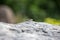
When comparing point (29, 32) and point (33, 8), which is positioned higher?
point (29, 32)

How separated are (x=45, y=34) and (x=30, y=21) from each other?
4.9 inches

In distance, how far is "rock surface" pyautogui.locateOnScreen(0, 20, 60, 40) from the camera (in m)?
0.66

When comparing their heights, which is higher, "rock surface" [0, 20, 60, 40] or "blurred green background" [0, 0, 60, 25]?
"rock surface" [0, 20, 60, 40]

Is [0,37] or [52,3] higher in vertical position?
[0,37]

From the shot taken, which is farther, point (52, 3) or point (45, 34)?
point (52, 3)

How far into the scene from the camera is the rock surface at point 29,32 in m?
0.66

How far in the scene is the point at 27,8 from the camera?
285 cm

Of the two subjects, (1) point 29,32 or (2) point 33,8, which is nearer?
(1) point 29,32

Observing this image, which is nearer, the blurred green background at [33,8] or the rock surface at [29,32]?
the rock surface at [29,32]

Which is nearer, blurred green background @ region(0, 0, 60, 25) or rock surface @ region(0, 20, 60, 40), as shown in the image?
rock surface @ region(0, 20, 60, 40)

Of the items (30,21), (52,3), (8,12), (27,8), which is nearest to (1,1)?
(8,12)

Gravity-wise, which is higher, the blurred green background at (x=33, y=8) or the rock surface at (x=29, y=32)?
the rock surface at (x=29, y=32)

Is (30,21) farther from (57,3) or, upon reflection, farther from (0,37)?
(57,3)

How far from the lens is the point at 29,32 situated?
718mm
